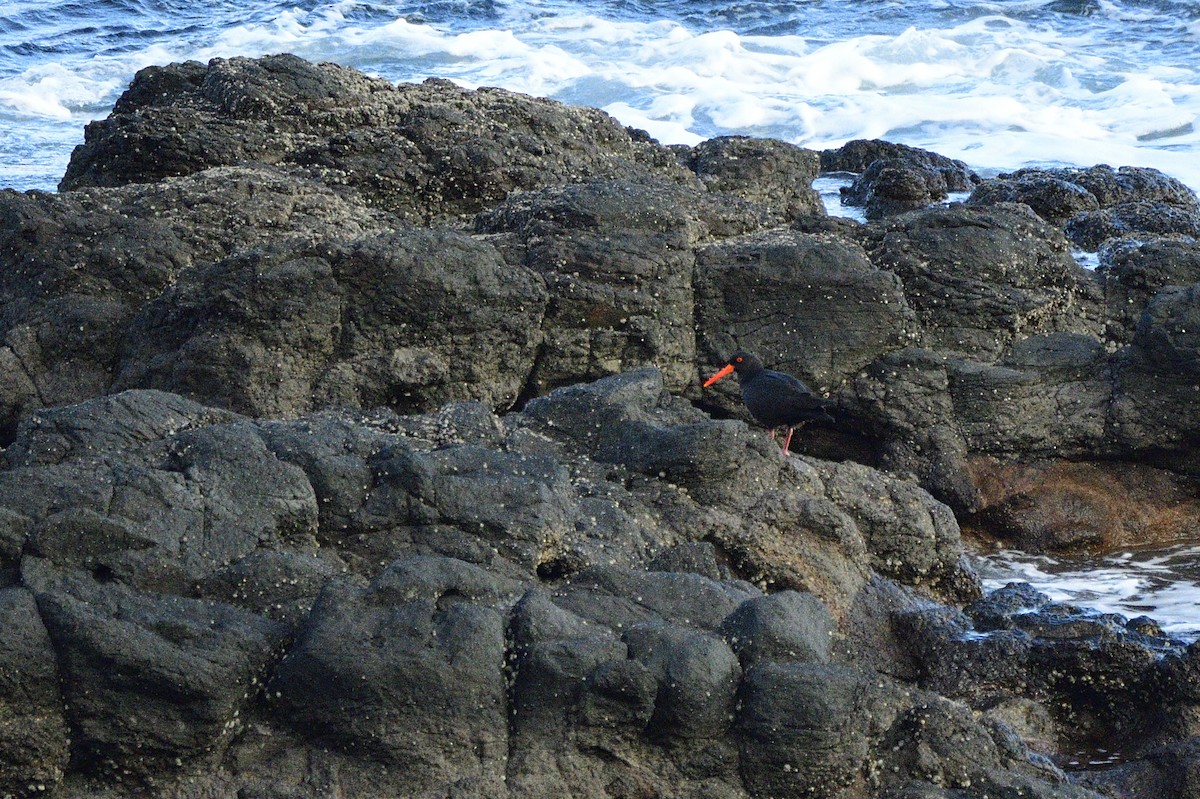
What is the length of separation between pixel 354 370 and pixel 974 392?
15.6ft

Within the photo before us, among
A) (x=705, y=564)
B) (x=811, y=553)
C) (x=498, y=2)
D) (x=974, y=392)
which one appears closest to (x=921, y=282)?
(x=974, y=392)

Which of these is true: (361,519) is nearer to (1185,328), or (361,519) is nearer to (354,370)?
(354,370)

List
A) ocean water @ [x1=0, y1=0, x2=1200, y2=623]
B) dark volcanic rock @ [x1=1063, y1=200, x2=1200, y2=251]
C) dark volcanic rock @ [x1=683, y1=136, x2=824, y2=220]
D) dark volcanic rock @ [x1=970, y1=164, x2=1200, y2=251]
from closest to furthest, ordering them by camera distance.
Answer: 1. dark volcanic rock @ [x1=683, y1=136, x2=824, y2=220]
2. dark volcanic rock @ [x1=1063, y1=200, x2=1200, y2=251]
3. dark volcanic rock @ [x1=970, y1=164, x2=1200, y2=251]
4. ocean water @ [x1=0, y1=0, x2=1200, y2=623]

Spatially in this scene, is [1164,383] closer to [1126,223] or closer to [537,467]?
[1126,223]

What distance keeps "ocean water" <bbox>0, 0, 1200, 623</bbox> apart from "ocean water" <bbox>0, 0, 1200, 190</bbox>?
0.23 ft

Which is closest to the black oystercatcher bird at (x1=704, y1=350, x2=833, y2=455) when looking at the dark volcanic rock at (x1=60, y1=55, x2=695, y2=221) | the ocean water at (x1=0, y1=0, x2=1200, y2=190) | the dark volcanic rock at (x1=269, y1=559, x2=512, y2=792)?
the dark volcanic rock at (x1=60, y1=55, x2=695, y2=221)

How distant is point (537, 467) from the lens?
7523 millimetres

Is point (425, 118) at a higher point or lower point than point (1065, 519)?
higher

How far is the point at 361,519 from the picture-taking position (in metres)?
7.05

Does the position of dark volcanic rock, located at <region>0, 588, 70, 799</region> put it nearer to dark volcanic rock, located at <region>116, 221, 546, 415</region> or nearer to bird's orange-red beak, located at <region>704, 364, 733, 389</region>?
dark volcanic rock, located at <region>116, 221, 546, 415</region>

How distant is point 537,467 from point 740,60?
25.8 meters

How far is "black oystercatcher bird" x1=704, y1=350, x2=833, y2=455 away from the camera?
975 cm

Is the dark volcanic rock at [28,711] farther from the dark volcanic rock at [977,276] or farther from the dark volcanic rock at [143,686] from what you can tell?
the dark volcanic rock at [977,276]

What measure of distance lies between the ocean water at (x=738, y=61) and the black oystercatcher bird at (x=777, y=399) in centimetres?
982
